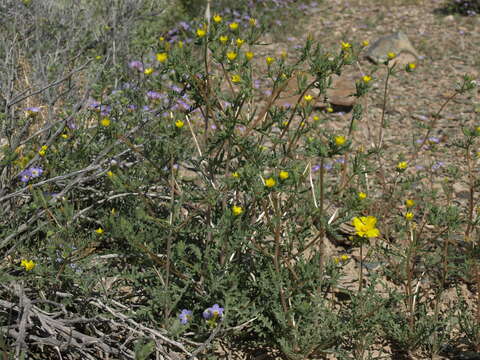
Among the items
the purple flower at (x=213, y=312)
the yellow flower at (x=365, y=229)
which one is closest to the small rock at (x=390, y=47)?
the yellow flower at (x=365, y=229)

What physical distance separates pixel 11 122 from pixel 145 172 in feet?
2.41

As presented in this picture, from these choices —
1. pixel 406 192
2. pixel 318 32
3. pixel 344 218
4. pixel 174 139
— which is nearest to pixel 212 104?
pixel 174 139

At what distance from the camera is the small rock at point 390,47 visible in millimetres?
5637

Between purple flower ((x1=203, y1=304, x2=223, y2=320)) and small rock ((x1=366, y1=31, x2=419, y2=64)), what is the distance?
432cm

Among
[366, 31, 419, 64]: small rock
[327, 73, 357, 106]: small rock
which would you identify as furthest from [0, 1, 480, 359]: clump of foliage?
[366, 31, 419, 64]: small rock

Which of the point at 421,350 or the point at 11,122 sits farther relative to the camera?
the point at 11,122

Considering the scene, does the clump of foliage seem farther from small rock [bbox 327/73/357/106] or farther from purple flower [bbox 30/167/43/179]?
small rock [bbox 327/73/357/106]

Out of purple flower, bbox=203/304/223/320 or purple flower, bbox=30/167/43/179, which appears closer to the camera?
purple flower, bbox=203/304/223/320

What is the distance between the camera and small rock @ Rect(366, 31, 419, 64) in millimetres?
5637

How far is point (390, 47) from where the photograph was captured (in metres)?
5.67

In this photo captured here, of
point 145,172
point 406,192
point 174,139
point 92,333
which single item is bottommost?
point 406,192

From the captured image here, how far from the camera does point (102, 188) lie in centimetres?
286

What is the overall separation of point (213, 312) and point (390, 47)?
4579 millimetres

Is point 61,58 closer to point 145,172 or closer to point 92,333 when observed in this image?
point 145,172
